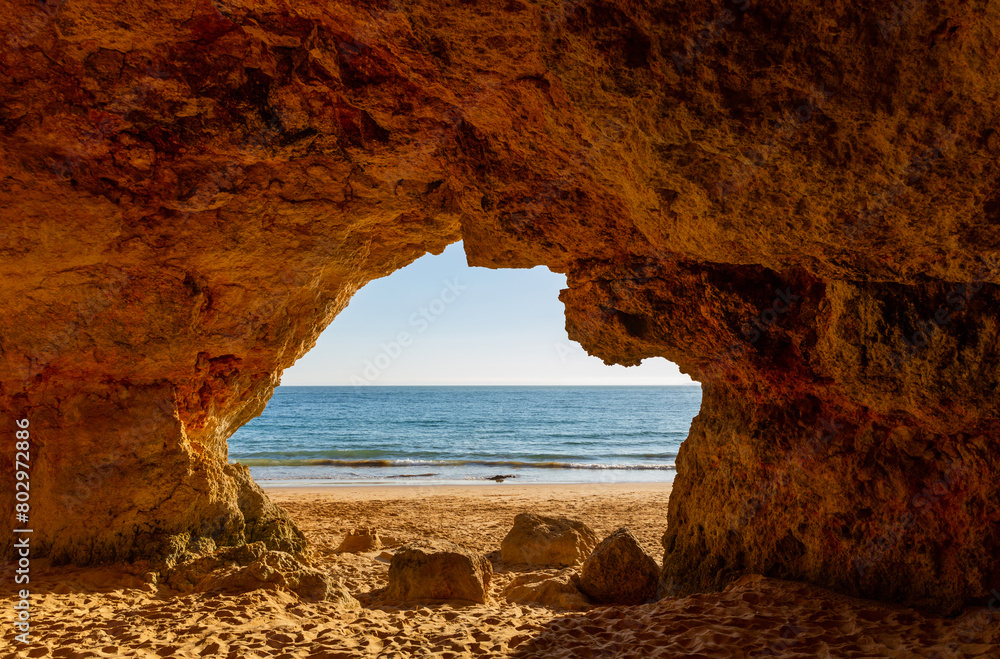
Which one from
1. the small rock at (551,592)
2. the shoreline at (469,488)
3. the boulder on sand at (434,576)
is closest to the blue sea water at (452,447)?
the shoreline at (469,488)

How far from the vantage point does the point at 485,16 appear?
122 inches

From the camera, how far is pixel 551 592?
6289 millimetres

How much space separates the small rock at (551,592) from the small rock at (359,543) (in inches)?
99.6

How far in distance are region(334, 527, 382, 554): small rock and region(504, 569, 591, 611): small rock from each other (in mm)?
2531

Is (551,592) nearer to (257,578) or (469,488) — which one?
(257,578)

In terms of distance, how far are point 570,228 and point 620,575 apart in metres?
3.75

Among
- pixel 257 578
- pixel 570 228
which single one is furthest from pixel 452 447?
pixel 570 228

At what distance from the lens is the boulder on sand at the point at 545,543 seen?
307 inches

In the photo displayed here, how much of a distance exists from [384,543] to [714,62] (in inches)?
317

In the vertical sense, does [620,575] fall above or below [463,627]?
below

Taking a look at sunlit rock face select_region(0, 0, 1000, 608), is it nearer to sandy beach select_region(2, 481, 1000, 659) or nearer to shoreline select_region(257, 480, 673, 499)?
sandy beach select_region(2, 481, 1000, 659)

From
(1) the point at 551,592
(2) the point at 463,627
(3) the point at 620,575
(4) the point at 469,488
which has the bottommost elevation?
(4) the point at 469,488

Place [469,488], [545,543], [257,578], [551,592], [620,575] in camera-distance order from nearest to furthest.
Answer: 1. [257,578]
2. [620,575]
3. [551,592]
4. [545,543]
5. [469,488]

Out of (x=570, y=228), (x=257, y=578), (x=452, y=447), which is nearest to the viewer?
(x=570, y=228)
